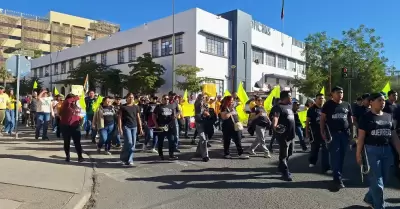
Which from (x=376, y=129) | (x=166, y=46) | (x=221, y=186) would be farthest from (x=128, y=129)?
(x=166, y=46)

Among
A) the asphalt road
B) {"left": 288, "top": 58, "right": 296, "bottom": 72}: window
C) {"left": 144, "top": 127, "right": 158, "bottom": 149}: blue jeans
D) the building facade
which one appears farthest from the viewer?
the building facade

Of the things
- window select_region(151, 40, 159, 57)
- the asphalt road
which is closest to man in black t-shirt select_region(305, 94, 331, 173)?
the asphalt road

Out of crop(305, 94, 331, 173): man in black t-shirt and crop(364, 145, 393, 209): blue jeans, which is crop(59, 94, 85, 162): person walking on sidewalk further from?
crop(364, 145, 393, 209): blue jeans

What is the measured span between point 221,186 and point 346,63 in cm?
2928

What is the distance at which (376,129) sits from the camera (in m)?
4.65

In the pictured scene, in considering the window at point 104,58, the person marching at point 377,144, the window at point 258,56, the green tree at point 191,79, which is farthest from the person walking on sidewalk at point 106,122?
the window at point 104,58

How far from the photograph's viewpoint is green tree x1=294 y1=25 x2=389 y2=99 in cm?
3018

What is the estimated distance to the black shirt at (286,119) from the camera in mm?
6566

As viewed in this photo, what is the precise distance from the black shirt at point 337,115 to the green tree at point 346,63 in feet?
83.6

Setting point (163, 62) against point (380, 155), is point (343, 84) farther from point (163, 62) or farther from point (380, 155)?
point (380, 155)

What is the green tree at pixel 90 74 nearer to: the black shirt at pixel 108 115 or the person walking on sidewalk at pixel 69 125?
the black shirt at pixel 108 115

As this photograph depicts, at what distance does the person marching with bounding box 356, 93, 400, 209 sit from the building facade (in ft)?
299

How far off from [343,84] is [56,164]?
28963 millimetres

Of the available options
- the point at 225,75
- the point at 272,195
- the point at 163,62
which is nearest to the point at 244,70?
the point at 225,75
